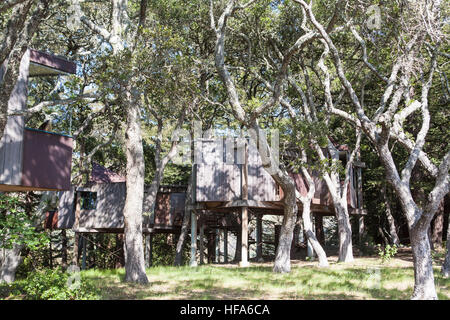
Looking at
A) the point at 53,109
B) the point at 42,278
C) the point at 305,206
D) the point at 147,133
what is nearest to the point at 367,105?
the point at 305,206

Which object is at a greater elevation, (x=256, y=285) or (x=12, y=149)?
(x=12, y=149)

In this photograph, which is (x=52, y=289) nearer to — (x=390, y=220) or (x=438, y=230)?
(x=390, y=220)

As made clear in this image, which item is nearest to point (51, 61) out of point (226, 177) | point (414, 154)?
point (226, 177)

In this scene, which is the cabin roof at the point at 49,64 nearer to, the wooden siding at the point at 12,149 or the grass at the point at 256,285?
the wooden siding at the point at 12,149

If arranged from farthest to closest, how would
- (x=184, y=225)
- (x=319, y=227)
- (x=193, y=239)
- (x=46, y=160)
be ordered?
1. (x=319, y=227)
2. (x=184, y=225)
3. (x=193, y=239)
4. (x=46, y=160)

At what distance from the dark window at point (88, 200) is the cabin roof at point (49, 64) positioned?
9.27 m

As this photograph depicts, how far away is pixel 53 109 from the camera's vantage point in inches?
894

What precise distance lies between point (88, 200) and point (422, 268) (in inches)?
675

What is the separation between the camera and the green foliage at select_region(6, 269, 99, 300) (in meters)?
8.96

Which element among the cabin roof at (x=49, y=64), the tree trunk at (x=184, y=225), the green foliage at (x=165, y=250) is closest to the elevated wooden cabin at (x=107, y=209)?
the tree trunk at (x=184, y=225)

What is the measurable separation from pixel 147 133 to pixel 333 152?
12.3 m

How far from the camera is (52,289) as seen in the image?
29.5 ft

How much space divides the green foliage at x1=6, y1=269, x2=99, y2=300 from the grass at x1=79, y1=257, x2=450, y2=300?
38.9 inches
